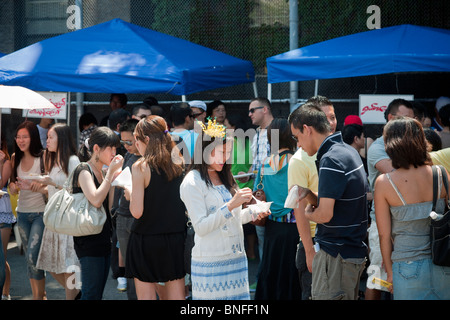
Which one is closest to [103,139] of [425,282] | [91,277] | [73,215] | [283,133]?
[73,215]

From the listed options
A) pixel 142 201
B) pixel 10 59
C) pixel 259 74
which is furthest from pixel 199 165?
pixel 259 74

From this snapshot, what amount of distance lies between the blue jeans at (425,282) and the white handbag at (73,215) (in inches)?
106

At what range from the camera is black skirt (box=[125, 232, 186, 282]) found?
15.9 ft

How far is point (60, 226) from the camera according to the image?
5.23m

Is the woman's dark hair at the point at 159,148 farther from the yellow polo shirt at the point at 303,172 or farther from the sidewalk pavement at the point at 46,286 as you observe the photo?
the sidewalk pavement at the point at 46,286

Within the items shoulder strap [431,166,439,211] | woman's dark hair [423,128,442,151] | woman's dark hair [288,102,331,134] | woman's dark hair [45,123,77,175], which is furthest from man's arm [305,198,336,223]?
woman's dark hair [45,123,77,175]

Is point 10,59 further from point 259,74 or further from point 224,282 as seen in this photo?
point 224,282

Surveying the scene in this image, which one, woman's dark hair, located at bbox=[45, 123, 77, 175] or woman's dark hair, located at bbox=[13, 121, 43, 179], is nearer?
woman's dark hair, located at bbox=[45, 123, 77, 175]

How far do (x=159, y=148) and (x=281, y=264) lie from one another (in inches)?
61.5

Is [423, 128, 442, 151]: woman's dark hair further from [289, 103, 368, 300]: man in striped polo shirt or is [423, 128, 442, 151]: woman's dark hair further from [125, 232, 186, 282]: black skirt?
[125, 232, 186, 282]: black skirt

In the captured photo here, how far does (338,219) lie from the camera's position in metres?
3.96

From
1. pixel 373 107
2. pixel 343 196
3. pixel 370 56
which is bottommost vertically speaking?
pixel 343 196

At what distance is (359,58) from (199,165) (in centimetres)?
289

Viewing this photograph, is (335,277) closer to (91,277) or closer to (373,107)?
(91,277)
